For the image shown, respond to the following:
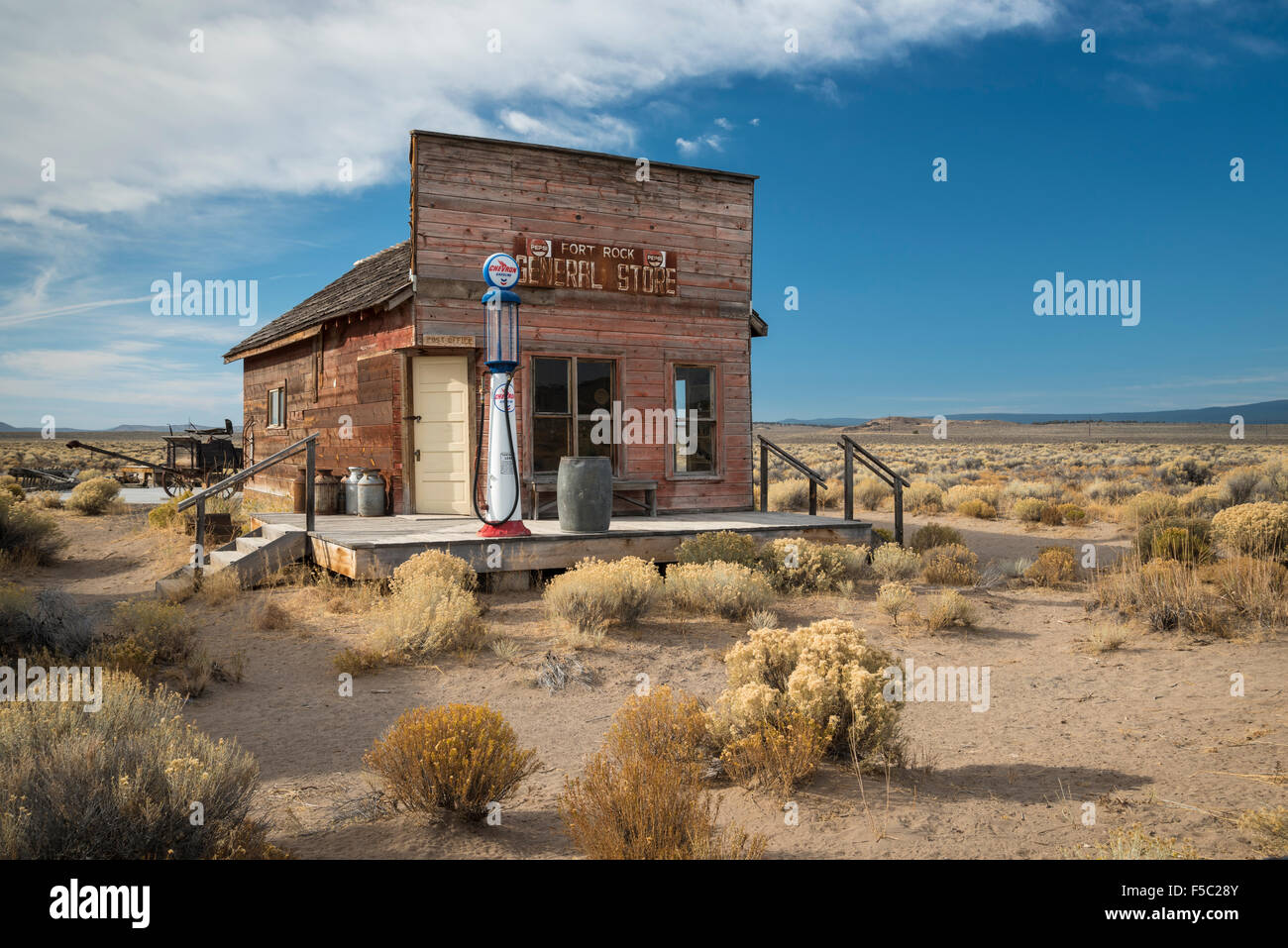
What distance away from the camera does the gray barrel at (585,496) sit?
10102 mm

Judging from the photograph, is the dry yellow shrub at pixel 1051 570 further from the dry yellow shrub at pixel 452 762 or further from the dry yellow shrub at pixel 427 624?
the dry yellow shrub at pixel 452 762

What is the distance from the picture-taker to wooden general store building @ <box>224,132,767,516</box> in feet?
37.2

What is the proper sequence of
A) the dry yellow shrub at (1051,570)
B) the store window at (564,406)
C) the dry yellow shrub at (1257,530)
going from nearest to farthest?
the dry yellow shrub at (1257,530), the dry yellow shrub at (1051,570), the store window at (564,406)

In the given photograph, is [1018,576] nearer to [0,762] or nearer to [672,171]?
[672,171]

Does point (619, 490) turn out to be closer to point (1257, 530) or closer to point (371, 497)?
point (371, 497)

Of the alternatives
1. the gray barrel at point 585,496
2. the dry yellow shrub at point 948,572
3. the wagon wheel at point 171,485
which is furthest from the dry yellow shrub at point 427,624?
the wagon wheel at point 171,485

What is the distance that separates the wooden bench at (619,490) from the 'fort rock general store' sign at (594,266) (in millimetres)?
2808

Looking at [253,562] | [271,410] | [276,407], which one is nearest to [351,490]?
[253,562]

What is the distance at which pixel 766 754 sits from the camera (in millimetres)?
4289

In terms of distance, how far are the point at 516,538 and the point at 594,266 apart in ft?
15.1

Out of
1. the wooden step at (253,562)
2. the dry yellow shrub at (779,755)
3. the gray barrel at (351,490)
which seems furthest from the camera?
the gray barrel at (351,490)

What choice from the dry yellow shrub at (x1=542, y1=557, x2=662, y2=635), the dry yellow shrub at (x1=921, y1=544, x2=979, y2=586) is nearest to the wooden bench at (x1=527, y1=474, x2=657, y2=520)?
the dry yellow shrub at (x1=542, y1=557, x2=662, y2=635)
